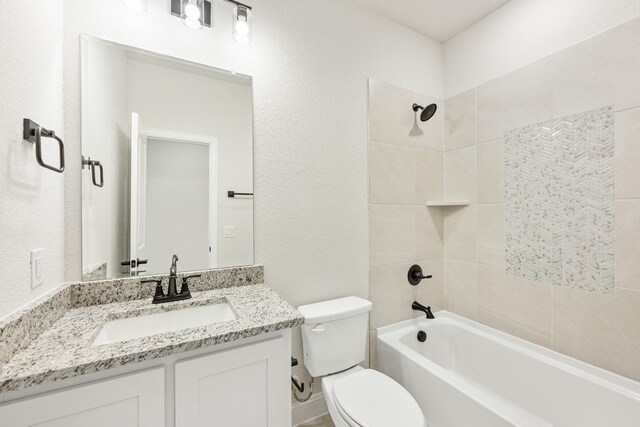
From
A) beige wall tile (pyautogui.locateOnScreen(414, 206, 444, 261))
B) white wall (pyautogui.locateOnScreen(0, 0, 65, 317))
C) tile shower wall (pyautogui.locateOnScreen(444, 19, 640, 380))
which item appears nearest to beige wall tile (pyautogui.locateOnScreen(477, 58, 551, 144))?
tile shower wall (pyautogui.locateOnScreen(444, 19, 640, 380))

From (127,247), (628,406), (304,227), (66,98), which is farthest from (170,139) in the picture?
(628,406)

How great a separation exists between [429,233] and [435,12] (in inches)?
60.8

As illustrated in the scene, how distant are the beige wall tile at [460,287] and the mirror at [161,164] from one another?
1.57 m

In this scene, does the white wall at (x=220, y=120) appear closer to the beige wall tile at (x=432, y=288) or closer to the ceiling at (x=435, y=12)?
the ceiling at (x=435, y=12)

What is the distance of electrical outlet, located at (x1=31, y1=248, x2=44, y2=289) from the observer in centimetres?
91

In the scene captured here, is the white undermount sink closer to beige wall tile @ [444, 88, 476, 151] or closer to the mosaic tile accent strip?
the mosaic tile accent strip

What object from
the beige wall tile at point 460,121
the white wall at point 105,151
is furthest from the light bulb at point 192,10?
the beige wall tile at point 460,121

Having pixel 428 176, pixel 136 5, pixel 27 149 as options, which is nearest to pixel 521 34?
pixel 428 176

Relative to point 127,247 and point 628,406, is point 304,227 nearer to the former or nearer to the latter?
point 127,247

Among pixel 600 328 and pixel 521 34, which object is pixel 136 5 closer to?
pixel 521 34

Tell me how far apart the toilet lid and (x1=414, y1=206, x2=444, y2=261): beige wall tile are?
95cm

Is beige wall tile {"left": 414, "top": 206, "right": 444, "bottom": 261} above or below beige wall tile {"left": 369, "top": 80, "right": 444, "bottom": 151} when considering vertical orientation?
below

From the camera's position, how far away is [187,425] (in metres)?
0.86

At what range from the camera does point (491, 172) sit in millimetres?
1837
